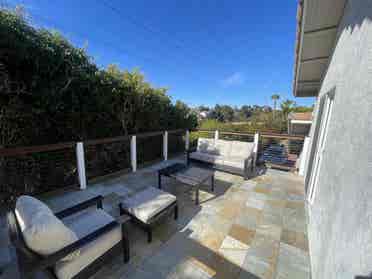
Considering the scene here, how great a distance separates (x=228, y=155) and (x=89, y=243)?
12.2 feet

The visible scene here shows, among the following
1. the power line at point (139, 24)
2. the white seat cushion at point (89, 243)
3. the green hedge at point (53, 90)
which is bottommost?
the white seat cushion at point (89, 243)

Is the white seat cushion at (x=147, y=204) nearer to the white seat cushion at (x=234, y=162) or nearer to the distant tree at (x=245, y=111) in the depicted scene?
the white seat cushion at (x=234, y=162)

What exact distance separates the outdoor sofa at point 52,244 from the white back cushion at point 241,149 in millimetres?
3503

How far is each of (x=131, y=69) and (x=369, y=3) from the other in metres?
4.30

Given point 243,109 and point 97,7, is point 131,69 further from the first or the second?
point 243,109

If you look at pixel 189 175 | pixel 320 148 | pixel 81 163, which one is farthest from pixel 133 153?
pixel 320 148

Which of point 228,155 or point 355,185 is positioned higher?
point 355,185

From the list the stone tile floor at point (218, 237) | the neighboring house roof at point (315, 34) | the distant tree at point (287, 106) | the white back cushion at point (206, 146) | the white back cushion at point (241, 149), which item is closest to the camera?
the stone tile floor at point (218, 237)

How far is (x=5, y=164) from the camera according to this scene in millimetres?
2441

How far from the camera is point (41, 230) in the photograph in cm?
107

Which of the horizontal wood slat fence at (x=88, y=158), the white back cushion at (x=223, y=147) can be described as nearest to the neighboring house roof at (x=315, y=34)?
the horizontal wood slat fence at (x=88, y=158)

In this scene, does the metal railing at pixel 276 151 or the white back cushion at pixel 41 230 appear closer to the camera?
the white back cushion at pixel 41 230

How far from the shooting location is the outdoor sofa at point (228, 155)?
12.8 ft

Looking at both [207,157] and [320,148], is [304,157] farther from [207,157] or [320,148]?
[207,157]
